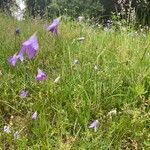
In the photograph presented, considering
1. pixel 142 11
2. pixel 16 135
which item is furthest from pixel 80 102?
pixel 142 11

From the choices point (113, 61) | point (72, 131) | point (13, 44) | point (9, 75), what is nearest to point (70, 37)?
point (13, 44)

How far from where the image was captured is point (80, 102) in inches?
103

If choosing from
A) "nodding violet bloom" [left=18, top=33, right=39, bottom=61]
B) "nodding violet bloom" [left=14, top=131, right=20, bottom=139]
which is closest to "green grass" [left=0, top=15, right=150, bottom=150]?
"nodding violet bloom" [left=14, top=131, right=20, bottom=139]

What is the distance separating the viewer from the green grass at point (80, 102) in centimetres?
241

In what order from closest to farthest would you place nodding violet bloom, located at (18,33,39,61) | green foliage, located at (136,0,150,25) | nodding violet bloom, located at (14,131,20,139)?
nodding violet bloom, located at (18,33,39,61)
nodding violet bloom, located at (14,131,20,139)
green foliage, located at (136,0,150,25)

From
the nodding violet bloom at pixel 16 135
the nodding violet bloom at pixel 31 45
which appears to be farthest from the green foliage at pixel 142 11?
the nodding violet bloom at pixel 16 135

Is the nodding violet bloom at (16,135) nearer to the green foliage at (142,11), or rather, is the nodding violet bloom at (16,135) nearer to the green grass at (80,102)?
the green grass at (80,102)

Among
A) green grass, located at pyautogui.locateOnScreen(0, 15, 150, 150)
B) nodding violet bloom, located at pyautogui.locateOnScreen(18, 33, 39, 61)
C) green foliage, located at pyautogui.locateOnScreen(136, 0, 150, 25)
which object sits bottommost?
green foliage, located at pyautogui.locateOnScreen(136, 0, 150, 25)

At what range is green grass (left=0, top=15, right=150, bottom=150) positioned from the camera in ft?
7.90

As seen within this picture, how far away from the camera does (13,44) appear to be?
3.68m

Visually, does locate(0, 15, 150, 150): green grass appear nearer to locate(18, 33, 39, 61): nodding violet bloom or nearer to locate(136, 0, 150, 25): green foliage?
locate(18, 33, 39, 61): nodding violet bloom

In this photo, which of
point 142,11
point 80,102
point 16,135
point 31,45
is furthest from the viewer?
point 142,11

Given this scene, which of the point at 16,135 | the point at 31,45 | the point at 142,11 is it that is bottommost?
the point at 142,11

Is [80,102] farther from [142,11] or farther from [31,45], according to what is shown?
[142,11]
